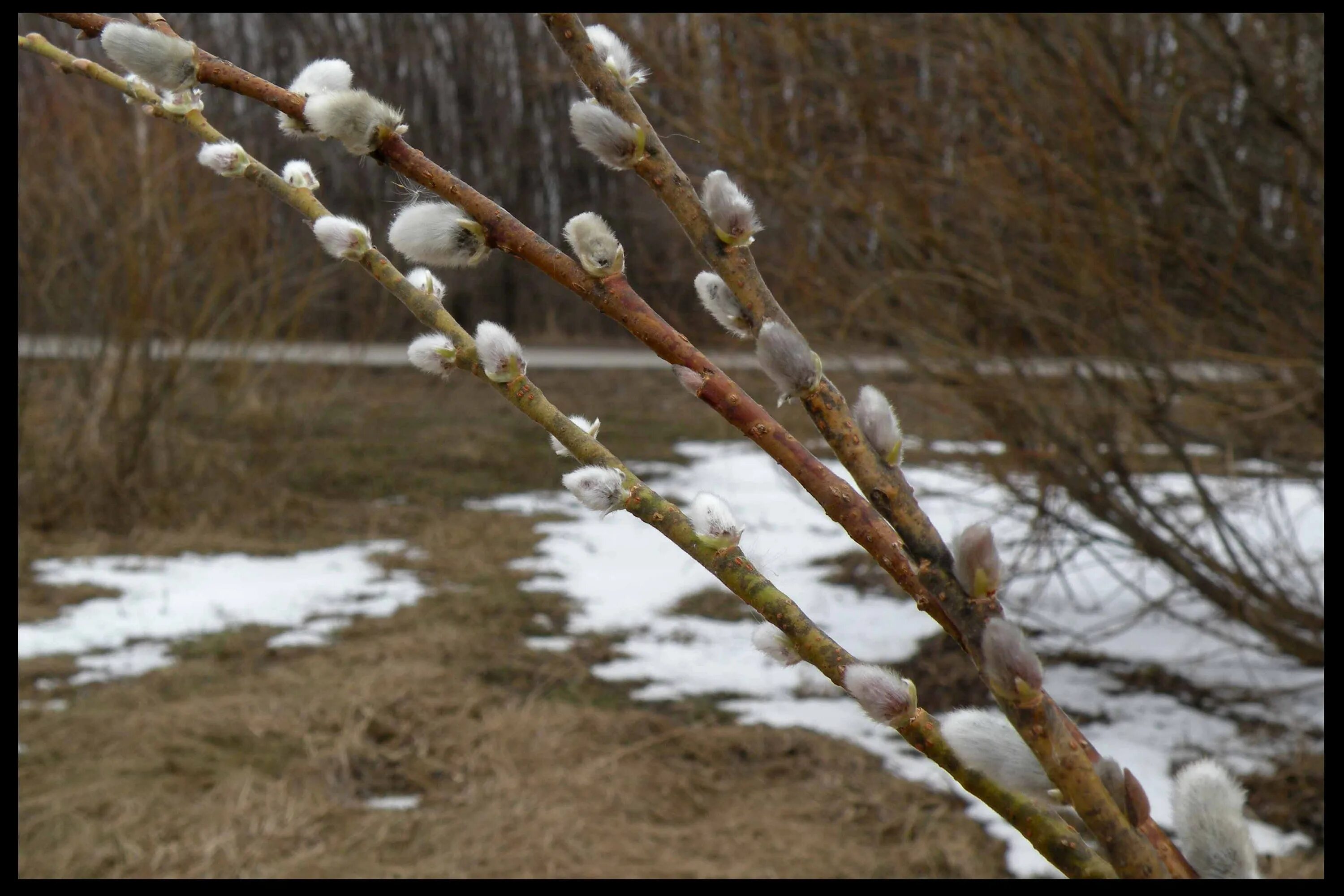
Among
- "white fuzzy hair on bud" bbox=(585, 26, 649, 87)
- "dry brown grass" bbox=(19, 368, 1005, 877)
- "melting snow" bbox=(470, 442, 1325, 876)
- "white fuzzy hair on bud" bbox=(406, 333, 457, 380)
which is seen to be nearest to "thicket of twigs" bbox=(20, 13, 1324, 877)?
"melting snow" bbox=(470, 442, 1325, 876)

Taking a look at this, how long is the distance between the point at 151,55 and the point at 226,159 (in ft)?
0.52

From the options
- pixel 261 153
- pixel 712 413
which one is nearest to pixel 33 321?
pixel 261 153

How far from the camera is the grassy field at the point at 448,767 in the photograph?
2869mm

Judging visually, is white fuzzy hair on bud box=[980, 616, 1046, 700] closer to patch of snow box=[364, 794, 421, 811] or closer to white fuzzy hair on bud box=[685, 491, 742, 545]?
white fuzzy hair on bud box=[685, 491, 742, 545]

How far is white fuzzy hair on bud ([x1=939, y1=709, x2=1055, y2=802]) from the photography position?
1.62 ft

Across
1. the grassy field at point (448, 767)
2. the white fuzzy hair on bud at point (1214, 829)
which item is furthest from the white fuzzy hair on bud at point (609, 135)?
the grassy field at point (448, 767)

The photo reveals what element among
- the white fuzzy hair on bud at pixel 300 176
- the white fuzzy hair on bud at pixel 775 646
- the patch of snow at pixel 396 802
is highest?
the white fuzzy hair on bud at pixel 300 176

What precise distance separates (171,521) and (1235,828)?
20.7 feet

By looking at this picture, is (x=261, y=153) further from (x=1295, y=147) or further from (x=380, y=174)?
(x=1295, y=147)

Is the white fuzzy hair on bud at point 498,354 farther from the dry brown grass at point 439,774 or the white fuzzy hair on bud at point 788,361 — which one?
the dry brown grass at point 439,774

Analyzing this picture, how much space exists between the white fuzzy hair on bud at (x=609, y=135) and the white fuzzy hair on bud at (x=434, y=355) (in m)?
0.14

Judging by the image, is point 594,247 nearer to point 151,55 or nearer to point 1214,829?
point 151,55

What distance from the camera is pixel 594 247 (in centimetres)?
54

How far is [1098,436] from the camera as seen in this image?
11.5ft
